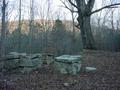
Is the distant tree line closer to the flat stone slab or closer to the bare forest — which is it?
the bare forest

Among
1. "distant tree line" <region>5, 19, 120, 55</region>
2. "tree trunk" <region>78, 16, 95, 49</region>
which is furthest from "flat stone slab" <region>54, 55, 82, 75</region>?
"distant tree line" <region>5, 19, 120, 55</region>

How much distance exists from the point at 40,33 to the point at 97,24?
34.8 ft

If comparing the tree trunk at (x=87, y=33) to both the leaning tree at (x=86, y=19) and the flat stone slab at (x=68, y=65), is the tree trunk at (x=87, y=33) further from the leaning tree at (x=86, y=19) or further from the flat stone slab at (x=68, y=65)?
the flat stone slab at (x=68, y=65)

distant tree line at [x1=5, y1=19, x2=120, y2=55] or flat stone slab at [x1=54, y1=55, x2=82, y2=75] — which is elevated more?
distant tree line at [x1=5, y1=19, x2=120, y2=55]

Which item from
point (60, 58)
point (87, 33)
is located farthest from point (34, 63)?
point (87, 33)

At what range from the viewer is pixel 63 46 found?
2855cm

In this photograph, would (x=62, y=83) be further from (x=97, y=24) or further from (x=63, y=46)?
(x=97, y=24)

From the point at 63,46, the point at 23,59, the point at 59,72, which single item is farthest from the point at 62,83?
the point at 63,46

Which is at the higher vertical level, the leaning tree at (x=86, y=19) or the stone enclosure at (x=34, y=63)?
the leaning tree at (x=86, y=19)

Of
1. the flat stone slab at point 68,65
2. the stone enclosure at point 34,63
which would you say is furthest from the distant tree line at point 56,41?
the flat stone slab at point 68,65

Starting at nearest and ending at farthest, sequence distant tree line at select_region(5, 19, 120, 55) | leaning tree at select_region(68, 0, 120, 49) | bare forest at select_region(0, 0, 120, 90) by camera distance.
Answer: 1. bare forest at select_region(0, 0, 120, 90)
2. leaning tree at select_region(68, 0, 120, 49)
3. distant tree line at select_region(5, 19, 120, 55)

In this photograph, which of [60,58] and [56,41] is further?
[56,41]

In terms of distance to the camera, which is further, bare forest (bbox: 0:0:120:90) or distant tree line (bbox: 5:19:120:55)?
distant tree line (bbox: 5:19:120:55)

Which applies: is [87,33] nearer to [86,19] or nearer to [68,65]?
[86,19]
